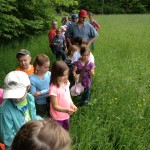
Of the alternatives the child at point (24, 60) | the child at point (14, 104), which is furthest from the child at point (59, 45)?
the child at point (14, 104)

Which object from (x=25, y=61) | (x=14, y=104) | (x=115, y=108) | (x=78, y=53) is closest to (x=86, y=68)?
(x=78, y=53)

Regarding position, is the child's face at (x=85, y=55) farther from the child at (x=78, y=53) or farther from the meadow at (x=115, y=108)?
the meadow at (x=115, y=108)

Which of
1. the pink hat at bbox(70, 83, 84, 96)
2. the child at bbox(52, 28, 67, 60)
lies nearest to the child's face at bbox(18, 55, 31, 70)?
the pink hat at bbox(70, 83, 84, 96)

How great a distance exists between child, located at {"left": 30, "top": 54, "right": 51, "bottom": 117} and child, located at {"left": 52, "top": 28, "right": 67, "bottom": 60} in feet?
13.6

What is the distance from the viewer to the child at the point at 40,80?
14.8ft

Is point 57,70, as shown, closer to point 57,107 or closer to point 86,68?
point 57,107

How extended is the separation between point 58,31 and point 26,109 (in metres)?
5.85

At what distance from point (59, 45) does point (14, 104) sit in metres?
5.82

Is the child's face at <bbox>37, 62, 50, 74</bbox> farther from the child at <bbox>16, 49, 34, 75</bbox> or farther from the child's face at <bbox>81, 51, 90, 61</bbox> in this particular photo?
the child's face at <bbox>81, 51, 90, 61</bbox>

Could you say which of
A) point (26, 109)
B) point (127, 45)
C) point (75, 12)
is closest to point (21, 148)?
point (26, 109)

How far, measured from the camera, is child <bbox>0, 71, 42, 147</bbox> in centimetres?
307

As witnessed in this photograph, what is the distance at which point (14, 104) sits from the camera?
10.4 feet

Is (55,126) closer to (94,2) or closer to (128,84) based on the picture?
(128,84)

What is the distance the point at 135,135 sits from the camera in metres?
4.70
